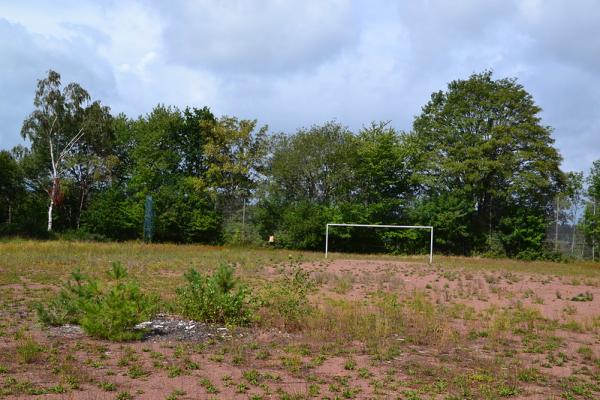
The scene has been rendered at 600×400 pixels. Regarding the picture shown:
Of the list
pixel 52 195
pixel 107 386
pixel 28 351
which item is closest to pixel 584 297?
pixel 107 386

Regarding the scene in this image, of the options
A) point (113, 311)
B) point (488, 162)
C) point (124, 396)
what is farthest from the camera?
point (488, 162)

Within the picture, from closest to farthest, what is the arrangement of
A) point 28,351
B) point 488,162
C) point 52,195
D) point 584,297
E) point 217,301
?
point 28,351
point 217,301
point 584,297
point 488,162
point 52,195

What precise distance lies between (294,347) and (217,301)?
1767 mm

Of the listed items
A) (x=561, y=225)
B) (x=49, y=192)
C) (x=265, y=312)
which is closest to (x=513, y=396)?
(x=265, y=312)

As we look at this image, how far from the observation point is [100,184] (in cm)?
4103

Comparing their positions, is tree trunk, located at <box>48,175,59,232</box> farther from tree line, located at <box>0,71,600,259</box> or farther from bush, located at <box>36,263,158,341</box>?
bush, located at <box>36,263,158,341</box>

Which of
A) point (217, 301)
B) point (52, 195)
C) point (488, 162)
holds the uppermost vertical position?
point (488, 162)

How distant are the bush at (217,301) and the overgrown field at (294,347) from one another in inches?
0.9

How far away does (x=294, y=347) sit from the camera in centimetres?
798

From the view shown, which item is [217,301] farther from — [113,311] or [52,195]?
[52,195]

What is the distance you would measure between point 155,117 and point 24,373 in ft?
121

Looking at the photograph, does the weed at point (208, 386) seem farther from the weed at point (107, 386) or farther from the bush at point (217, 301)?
the bush at point (217, 301)

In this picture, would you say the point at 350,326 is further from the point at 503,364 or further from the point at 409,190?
the point at 409,190

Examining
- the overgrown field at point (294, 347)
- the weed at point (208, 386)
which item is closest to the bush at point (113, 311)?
the overgrown field at point (294, 347)
